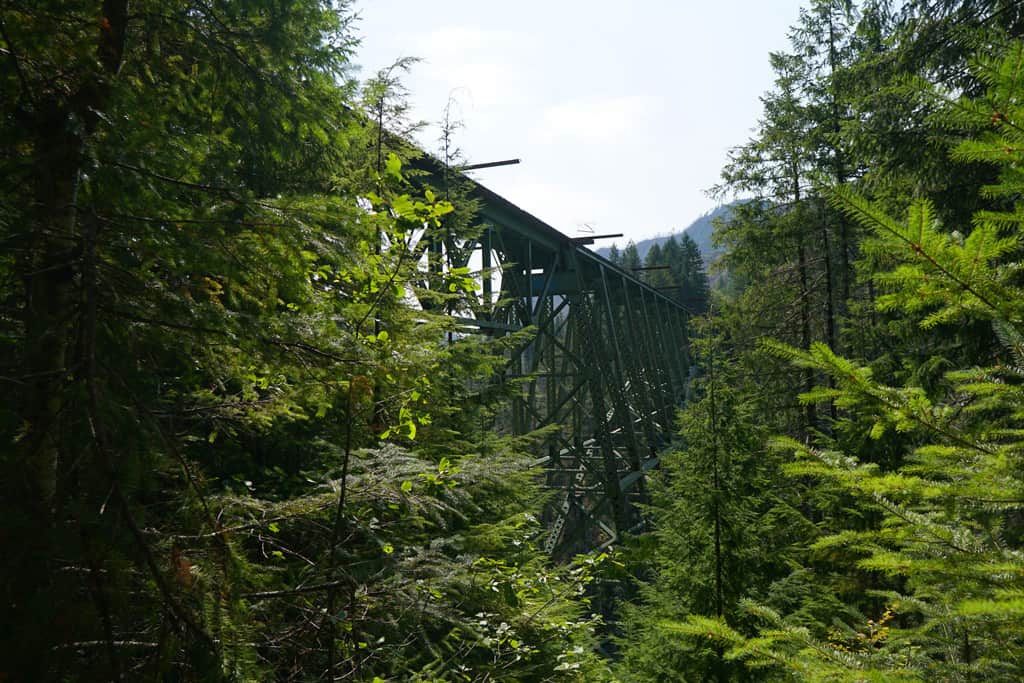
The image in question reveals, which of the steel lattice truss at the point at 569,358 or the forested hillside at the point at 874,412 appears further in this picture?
the steel lattice truss at the point at 569,358

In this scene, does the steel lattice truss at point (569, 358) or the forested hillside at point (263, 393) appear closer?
the forested hillside at point (263, 393)

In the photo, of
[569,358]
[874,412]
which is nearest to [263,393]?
[874,412]

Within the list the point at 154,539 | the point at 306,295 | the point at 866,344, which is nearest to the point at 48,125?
the point at 306,295

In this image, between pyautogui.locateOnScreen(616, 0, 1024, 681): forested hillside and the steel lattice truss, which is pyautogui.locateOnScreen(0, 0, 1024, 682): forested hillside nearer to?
pyautogui.locateOnScreen(616, 0, 1024, 681): forested hillside

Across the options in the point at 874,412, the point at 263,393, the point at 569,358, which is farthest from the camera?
the point at 569,358

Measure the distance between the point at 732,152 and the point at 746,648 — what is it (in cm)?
1238

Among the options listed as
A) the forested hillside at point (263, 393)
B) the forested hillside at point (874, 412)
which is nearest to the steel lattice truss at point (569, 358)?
the forested hillside at point (874, 412)

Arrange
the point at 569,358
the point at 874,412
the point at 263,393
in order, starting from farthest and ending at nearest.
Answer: the point at 569,358
the point at 263,393
the point at 874,412

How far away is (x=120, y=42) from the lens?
215 cm

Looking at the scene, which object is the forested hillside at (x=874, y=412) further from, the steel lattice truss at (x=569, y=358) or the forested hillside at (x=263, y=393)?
the steel lattice truss at (x=569, y=358)

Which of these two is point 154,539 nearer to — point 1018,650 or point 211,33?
point 211,33

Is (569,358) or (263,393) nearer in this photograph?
(263,393)

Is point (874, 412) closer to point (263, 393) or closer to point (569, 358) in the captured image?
point (263, 393)

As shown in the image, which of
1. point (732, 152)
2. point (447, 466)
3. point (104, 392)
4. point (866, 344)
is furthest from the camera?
point (732, 152)
